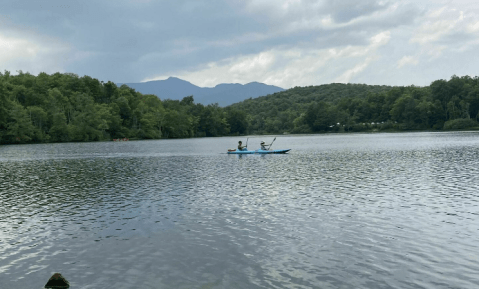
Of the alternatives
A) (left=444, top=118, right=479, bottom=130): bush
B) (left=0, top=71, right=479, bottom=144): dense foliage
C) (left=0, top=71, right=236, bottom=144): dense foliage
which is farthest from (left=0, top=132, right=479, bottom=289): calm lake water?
(left=444, top=118, right=479, bottom=130): bush

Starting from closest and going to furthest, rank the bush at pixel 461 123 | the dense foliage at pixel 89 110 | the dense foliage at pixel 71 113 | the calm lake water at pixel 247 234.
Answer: the calm lake water at pixel 247 234 → the dense foliage at pixel 71 113 → the dense foliage at pixel 89 110 → the bush at pixel 461 123

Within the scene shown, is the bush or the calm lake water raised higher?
the bush

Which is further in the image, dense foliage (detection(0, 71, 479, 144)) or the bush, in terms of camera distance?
the bush

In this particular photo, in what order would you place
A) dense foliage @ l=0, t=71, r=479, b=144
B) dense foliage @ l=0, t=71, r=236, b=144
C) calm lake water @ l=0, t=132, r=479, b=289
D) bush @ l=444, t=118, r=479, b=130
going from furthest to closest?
bush @ l=444, t=118, r=479, b=130
dense foliage @ l=0, t=71, r=479, b=144
dense foliage @ l=0, t=71, r=236, b=144
calm lake water @ l=0, t=132, r=479, b=289

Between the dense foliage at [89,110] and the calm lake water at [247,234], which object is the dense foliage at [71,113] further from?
the calm lake water at [247,234]

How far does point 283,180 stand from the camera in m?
33.2

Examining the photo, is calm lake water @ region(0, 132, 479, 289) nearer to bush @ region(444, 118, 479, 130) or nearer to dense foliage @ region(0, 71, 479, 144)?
dense foliage @ region(0, 71, 479, 144)

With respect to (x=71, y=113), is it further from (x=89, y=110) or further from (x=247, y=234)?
(x=247, y=234)

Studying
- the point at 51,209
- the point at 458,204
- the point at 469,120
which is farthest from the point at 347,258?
the point at 469,120

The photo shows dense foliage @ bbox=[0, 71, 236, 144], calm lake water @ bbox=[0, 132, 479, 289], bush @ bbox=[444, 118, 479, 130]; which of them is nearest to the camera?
calm lake water @ bbox=[0, 132, 479, 289]

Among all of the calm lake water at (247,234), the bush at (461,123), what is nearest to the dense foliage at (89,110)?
the bush at (461,123)

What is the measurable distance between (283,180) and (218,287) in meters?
22.3

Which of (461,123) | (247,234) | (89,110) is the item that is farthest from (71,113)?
(461,123)

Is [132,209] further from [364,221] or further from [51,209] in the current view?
[364,221]
